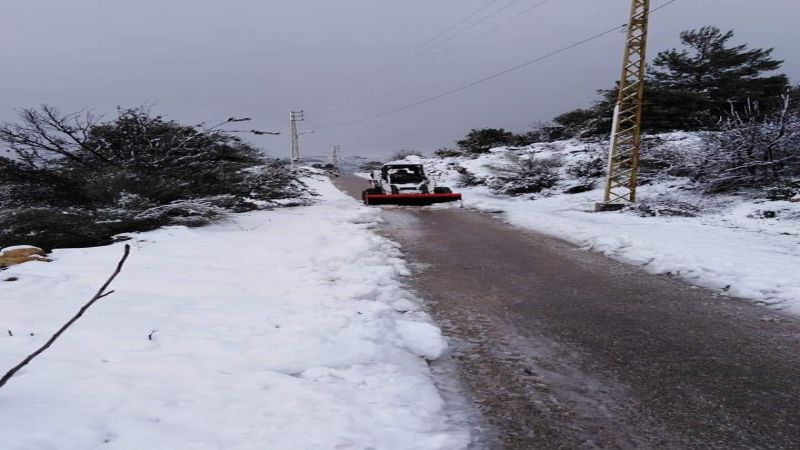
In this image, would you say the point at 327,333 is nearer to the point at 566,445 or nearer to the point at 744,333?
the point at 566,445

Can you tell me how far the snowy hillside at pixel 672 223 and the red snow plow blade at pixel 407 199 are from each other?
95cm

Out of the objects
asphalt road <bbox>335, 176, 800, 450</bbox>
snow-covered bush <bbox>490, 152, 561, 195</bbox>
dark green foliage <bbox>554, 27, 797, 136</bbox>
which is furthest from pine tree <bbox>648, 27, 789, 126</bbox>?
asphalt road <bbox>335, 176, 800, 450</bbox>

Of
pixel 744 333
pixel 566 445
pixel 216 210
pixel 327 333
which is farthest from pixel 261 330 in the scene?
pixel 216 210

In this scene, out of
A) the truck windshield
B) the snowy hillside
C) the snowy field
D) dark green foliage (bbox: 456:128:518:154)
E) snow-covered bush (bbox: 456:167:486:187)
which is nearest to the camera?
the snowy field

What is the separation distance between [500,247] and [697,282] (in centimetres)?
317

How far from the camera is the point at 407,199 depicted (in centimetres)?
1577

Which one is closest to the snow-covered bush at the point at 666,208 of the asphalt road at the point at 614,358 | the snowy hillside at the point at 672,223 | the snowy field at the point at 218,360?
the snowy hillside at the point at 672,223

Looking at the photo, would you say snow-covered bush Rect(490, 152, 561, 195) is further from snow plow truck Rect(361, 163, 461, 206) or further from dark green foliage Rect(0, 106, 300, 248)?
dark green foliage Rect(0, 106, 300, 248)

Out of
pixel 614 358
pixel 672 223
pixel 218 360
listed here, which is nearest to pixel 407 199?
pixel 672 223

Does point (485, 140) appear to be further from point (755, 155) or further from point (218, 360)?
point (218, 360)

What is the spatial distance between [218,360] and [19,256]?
429 cm

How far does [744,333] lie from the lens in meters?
3.97

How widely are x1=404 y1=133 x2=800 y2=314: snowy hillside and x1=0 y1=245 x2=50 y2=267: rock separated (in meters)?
7.88

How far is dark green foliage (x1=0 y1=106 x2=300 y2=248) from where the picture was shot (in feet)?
24.9
